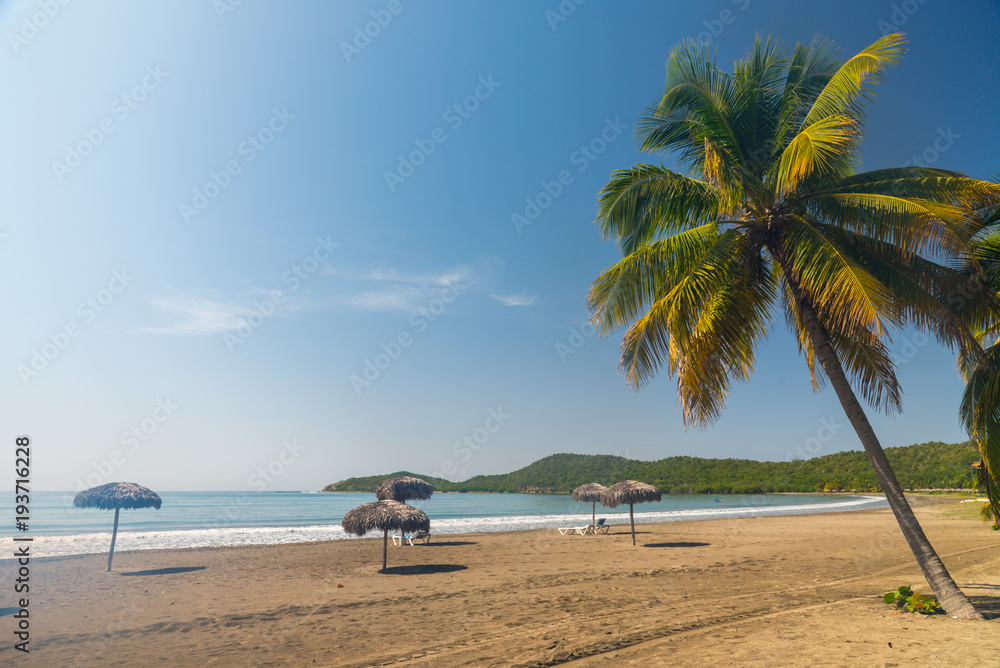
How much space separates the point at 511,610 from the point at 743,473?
314 feet

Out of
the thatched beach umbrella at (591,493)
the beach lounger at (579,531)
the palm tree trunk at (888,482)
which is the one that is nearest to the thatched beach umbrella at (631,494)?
the thatched beach umbrella at (591,493)

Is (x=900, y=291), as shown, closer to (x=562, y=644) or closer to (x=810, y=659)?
(x=810, y=659)

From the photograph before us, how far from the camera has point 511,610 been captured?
315 inches

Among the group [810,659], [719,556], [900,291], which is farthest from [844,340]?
[719,556]

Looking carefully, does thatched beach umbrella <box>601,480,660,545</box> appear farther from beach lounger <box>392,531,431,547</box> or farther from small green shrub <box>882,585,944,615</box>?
small green shrub <box>882,585,944,615</box>

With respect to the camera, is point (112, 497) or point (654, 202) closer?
point (654, 202)

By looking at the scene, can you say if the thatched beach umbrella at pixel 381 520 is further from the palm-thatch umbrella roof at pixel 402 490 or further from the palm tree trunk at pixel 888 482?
the palm tree trunk at pixel 888 482

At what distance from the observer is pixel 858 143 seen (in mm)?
6656

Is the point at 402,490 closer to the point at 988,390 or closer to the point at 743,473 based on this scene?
the point at 988,390

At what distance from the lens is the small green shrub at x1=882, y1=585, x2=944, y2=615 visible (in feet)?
20.3

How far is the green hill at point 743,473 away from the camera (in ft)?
216

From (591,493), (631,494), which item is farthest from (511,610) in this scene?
(591,493)

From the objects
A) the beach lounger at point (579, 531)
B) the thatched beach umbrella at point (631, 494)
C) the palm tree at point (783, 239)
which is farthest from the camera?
the beach lounger at point (579, 531)

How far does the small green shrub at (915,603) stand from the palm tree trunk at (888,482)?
172mm
